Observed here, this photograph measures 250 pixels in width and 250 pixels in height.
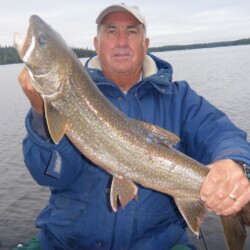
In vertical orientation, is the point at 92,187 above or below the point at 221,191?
below

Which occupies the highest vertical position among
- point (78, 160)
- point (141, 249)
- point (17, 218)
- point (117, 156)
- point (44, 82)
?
point (44, 82)

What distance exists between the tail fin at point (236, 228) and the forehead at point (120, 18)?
274 cm

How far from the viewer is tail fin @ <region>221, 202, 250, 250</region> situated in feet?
11.2

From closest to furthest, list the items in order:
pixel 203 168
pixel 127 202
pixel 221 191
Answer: pixel 221 191, pixel 203 168, pixel 127 202

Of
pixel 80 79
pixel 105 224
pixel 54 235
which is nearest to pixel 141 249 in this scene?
pixel 105 224

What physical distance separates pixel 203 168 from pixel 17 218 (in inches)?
300

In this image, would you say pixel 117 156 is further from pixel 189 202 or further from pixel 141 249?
pixel 141 249

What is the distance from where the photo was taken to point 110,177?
421 cm

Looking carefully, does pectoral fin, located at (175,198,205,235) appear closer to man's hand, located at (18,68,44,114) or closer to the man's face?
man's hand, located at (18,68,44,114)

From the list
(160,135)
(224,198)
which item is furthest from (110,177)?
(224,198)

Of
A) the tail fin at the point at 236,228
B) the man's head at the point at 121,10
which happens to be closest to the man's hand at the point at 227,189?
the tail fin at the point at 236,228

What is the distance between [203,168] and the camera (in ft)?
11.5

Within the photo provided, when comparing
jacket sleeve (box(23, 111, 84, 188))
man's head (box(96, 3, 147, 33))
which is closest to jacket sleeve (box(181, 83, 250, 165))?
man's head (box(96, 3, 147, 33))

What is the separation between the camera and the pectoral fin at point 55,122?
3.51 m
